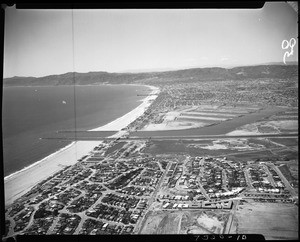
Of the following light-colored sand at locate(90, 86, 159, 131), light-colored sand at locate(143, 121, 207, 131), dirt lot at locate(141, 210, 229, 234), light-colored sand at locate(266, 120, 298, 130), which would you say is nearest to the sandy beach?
light-colored sand at locate(90, 86, 159, 131)

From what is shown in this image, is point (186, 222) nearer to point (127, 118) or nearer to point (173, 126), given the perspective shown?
point (173, 126)

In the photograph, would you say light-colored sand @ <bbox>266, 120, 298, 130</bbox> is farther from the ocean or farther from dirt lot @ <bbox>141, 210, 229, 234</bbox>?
the ocean

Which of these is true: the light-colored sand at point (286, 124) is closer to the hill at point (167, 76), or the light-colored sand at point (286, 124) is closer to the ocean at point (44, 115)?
the hill at point (167, 76)

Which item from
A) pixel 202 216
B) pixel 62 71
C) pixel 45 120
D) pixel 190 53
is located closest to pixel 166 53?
pixel 190 53

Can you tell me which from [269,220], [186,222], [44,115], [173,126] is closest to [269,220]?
[269,220]

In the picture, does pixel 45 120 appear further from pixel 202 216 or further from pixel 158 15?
pixel 202 216

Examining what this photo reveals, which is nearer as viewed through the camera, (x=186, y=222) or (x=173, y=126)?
(x=186, y=222)
